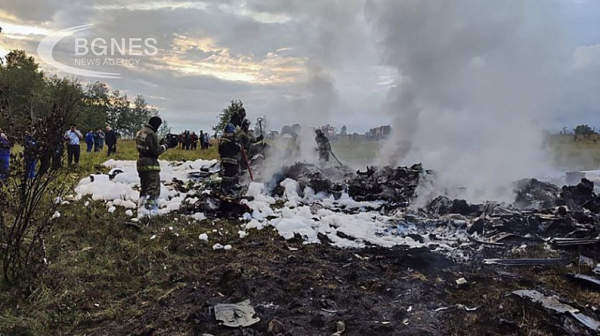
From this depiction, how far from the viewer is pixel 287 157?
1686cm

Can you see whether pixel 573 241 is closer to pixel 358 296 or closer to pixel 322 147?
pixel 358 296

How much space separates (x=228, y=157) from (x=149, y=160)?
2777 millimetres

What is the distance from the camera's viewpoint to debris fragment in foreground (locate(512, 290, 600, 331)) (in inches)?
160

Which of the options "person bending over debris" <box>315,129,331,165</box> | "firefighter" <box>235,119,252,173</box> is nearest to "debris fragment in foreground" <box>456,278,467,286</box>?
"firefighter" <box>235,119,252,173</box>

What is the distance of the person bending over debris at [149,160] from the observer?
7.70m

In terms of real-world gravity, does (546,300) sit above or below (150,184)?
below

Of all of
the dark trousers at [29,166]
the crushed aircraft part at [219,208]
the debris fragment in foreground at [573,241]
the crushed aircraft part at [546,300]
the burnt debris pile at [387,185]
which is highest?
the dark trousers at [29,166]

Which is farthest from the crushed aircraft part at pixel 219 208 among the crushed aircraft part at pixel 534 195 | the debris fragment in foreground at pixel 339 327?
the crushed aircraft part at pixel 534 195

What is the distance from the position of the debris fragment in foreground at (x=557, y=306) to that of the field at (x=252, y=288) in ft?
0.58

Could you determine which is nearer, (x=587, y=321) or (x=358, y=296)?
(x=587, y=321)

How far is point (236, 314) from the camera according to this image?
14.1ft

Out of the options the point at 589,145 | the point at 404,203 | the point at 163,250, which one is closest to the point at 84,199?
the point at 163,250

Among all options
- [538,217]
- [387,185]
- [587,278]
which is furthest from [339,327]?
[387,185]

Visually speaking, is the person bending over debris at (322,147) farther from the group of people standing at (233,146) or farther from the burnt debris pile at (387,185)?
the group of people standing at (233,146)
